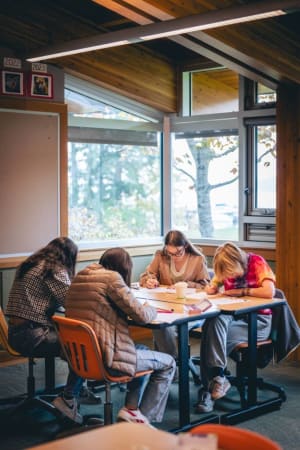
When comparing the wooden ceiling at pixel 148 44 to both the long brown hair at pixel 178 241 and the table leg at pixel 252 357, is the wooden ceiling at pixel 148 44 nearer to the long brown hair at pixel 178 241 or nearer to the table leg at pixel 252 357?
the long brown hair at pixel 178 241

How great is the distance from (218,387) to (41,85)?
3183 millimetres

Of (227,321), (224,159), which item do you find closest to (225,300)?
(227,321)

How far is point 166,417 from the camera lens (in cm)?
485

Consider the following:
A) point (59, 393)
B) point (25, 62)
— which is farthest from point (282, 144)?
point (59, 393)

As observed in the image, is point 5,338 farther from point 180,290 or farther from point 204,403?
point 204,403

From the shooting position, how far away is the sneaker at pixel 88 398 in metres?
5.17

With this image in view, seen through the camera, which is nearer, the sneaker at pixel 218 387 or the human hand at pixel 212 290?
the sneaker at pixel 218 387

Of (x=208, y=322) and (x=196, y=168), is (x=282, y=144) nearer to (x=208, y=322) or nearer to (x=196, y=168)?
(x=196, y=168)

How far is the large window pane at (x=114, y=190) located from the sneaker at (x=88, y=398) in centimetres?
206

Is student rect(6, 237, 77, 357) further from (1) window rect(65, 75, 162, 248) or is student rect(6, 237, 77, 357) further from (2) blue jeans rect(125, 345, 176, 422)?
(1) window rect(65, 75, 162, 248)

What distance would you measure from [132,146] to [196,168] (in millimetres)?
703

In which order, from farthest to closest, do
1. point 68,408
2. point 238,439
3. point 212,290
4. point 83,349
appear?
point 212,290 < point 68,408 < point 83,349 < point 238,439

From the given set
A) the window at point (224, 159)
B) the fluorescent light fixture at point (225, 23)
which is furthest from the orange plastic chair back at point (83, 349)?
the window at point (224, 159)

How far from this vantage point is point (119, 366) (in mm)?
4207
